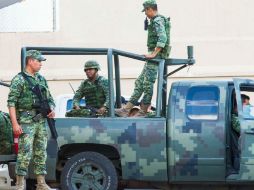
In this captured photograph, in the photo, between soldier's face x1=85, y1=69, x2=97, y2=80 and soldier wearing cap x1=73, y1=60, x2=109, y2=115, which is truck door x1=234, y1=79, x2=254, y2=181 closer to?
soldier wearing cap x1=73, y1=60, x2=109, y2=115

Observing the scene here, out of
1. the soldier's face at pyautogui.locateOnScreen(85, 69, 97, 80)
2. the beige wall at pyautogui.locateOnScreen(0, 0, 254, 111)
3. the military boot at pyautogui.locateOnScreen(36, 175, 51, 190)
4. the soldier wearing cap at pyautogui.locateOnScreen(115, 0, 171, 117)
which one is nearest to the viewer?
the military boot at pyautogui.locateOnScreen(36, 175, 51, 190)

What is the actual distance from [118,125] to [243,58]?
34.5ft

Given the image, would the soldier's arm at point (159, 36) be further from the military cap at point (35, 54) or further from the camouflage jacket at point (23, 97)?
the camouflage jacket at point (23, 97)

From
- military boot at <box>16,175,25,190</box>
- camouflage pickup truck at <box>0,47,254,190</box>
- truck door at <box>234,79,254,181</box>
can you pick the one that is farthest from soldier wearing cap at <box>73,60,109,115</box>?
truck door at <box>234,79,254,181</box>

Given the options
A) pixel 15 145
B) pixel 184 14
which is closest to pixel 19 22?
pixel 184 14

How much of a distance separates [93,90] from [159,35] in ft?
3.54

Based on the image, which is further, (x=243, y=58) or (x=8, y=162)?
(x=243, y=58)

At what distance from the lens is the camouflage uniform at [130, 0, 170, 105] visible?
388 inches

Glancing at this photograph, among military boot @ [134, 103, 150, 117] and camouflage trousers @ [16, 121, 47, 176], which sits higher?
military boot @ [134, 103, 150, 117]

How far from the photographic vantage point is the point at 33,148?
29.6ft

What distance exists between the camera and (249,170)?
894 cm

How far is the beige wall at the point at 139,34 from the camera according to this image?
62.9 feet

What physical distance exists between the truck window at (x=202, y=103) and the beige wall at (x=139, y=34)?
32.1ft

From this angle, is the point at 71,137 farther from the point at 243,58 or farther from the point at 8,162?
the point at 243,58
